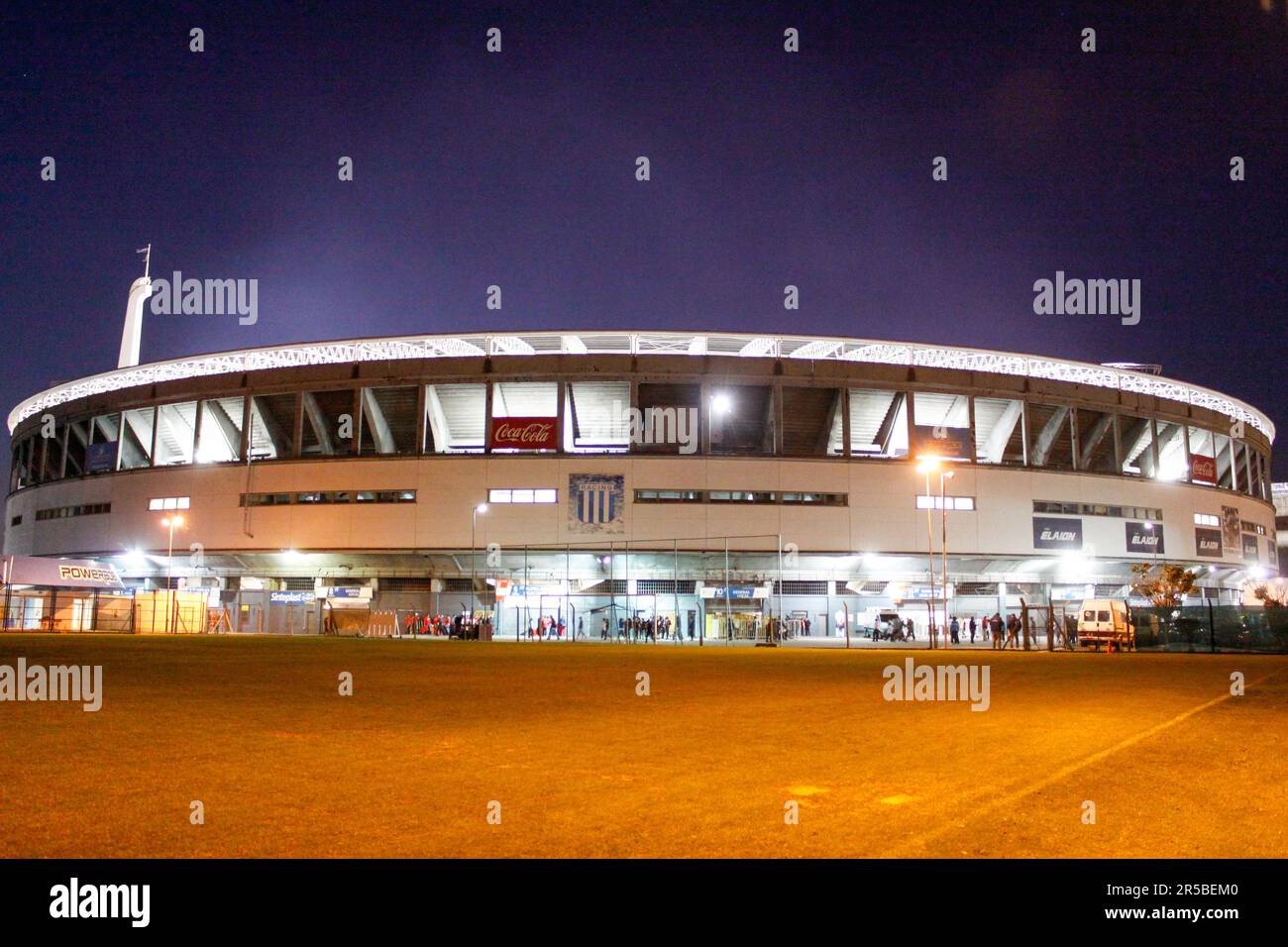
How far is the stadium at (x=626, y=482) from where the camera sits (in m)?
58.0

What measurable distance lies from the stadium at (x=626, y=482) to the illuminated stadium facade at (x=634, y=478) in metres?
0.18

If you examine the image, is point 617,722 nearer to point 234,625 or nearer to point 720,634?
point 720,634

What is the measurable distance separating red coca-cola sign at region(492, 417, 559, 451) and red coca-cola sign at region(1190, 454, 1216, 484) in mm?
50639

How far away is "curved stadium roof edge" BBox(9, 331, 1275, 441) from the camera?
Answer: 6381 centimetres

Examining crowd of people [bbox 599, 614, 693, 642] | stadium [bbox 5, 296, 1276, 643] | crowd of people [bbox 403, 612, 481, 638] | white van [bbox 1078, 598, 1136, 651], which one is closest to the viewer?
white van [bbox 1078, 598, 1136, 651]

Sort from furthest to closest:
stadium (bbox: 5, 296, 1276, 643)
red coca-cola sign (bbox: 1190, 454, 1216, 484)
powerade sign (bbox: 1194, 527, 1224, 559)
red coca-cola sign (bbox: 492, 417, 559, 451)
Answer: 1. red coca-cola sign (bbox: 1190, 454, 1216, 484)
2. powerade sign (bbox: 1194, 527, 1224, 559)
3. red coca-cola sign (bbox: 492, 417, 559, 451)
4. stadium (bbox: 5, 296, 1276, 643)

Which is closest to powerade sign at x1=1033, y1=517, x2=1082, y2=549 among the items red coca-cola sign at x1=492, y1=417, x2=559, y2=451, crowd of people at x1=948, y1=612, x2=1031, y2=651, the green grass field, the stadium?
the stadium

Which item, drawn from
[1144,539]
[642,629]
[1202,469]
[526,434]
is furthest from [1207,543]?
[526,434]

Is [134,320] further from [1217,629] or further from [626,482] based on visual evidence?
[1217,629]

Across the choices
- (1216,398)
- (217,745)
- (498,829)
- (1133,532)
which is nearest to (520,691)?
(217,745)

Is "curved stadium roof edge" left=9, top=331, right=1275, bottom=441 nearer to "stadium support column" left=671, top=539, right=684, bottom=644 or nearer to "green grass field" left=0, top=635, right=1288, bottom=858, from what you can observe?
"stadium support column" left=671, top=539, right=684, bottom=644

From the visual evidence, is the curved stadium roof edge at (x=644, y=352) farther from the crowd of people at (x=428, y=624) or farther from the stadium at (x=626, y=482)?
the crowd of people at (x=428, y=624)

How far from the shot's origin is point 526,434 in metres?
59.0

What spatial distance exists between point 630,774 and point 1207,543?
76.0 meters
